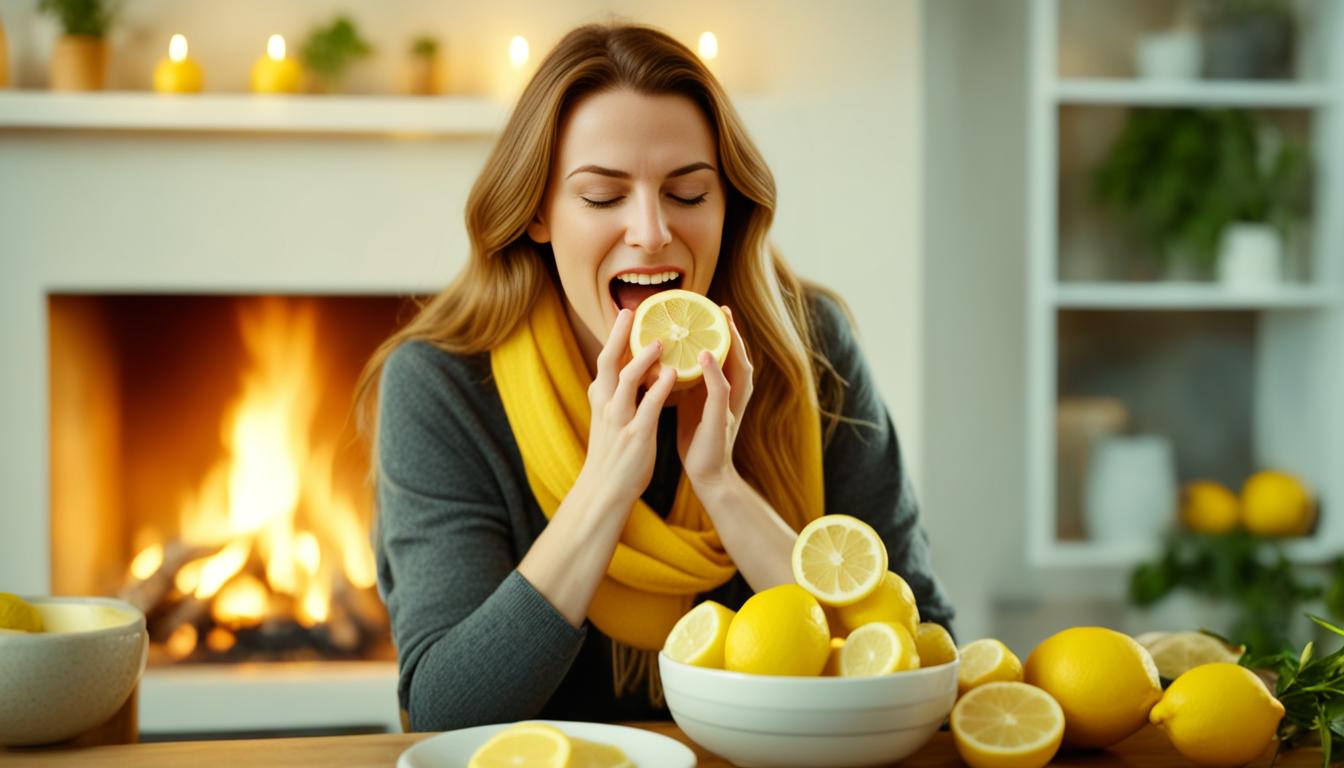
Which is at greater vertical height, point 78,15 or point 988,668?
point 78,15

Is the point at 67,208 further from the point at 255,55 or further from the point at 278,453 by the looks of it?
the point at 278,453

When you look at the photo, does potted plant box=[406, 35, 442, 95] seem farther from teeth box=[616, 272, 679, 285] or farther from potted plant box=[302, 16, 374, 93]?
teeth box=[616, 272, 679, 285]

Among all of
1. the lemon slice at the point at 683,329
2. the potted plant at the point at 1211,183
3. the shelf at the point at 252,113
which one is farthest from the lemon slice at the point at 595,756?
the potted plant at the point at 1211,183

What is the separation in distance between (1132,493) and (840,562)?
81.6 inches

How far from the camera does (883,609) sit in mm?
888

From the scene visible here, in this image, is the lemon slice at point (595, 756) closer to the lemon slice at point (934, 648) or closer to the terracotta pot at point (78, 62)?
the lemon slice at point (934, 648)

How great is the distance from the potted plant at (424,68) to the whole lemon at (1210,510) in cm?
186

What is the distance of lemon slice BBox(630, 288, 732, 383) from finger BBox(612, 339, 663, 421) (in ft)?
0.04

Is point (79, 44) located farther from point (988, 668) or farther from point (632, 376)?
point (988, 668)

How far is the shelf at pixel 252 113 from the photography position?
2.55 meters

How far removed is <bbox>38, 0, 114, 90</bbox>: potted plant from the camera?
2547mm

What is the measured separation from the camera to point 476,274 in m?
1.59

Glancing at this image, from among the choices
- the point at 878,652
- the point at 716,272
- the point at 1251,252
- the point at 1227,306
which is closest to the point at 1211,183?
the point at 1251,252

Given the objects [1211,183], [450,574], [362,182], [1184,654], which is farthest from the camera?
[1211,183]
